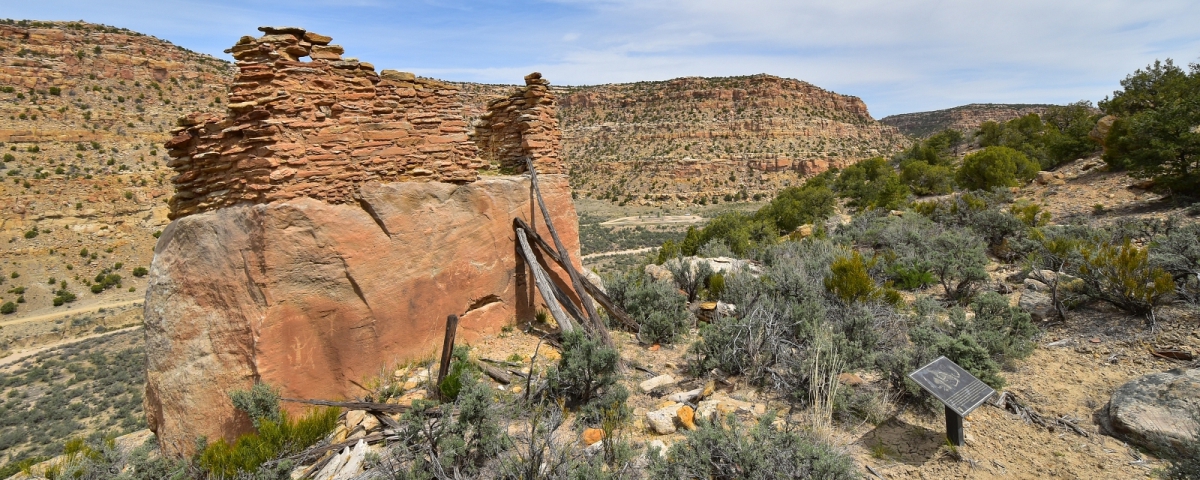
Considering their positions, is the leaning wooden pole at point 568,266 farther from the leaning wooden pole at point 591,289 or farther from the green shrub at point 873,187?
the green shrub at point 873,187

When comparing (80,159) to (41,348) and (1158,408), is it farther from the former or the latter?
(1158,408)

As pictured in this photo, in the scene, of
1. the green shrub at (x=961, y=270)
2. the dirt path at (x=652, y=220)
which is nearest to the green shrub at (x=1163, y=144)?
the green shrub at (x=961, y=270)

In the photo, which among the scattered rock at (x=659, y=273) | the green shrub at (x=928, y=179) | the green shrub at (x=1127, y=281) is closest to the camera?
the green shrub at (x=1127, y=281)

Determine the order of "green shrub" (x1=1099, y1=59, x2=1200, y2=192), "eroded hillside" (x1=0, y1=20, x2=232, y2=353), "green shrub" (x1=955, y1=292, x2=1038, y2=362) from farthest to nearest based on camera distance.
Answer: "eroded hillside" (x1=0, y1=20, x2=232, y2=353) < "green shrub" (x1=1099, y1=59, x2=1200, y2=192) < "green shrub" (x1=955, y1=292, x2=1038, y2=362)

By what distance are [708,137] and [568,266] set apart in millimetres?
54264

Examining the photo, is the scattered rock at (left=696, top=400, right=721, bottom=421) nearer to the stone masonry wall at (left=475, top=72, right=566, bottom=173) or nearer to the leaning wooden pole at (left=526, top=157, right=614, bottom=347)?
the leaning wooden pole at (left=526, top=157, right=614, bottom=347)

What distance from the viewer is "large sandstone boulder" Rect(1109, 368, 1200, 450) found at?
3623 mm

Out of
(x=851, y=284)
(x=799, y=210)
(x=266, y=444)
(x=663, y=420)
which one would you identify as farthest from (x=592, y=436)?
(x=799, y=210)

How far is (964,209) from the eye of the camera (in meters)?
13.1

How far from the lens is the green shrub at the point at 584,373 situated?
4.59m

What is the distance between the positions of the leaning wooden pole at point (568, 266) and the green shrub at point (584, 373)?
1200mm

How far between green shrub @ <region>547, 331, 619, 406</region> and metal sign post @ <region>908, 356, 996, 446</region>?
2386 mm

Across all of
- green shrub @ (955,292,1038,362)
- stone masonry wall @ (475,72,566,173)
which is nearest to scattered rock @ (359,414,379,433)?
stone masonry wall @ (475,72,566,173)

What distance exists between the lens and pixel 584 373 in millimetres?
4645
